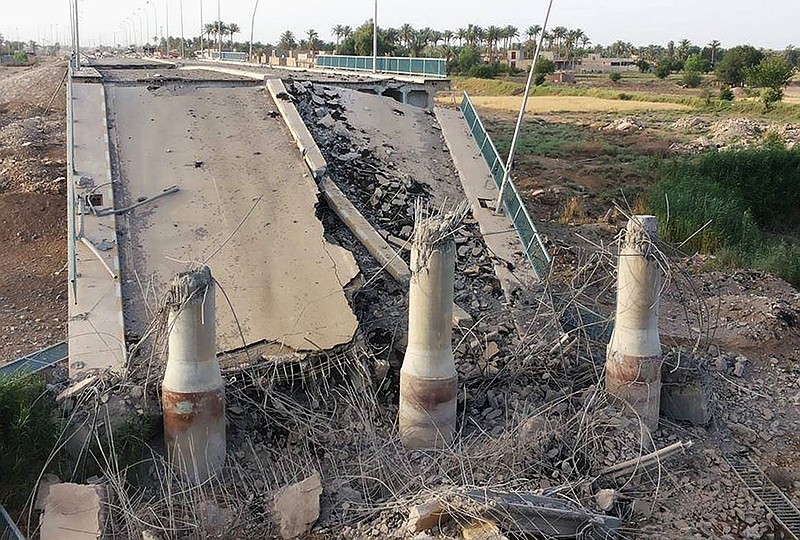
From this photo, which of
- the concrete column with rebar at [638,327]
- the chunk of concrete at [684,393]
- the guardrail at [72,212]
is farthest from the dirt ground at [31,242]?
the chunk of concrete at [684,393]

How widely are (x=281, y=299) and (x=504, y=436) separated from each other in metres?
2.97

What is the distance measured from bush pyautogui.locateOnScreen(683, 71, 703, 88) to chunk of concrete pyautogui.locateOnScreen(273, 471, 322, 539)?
60.4 m

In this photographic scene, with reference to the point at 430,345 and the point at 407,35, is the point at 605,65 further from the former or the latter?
the point at 430,345

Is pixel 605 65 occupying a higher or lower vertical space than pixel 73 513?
higher

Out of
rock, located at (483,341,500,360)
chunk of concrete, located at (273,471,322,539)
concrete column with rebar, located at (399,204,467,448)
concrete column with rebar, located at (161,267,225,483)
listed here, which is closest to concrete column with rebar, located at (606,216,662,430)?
rock, located at (483,341,500,360)

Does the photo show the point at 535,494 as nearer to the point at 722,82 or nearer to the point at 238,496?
the point at 238,496

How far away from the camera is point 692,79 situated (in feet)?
203

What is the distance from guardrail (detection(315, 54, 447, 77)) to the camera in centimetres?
1962

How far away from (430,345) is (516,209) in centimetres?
457

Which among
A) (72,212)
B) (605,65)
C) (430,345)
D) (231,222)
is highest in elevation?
(605,65)

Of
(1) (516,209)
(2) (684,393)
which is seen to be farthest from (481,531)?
(1) (516,209)

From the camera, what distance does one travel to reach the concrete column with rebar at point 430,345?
778cm

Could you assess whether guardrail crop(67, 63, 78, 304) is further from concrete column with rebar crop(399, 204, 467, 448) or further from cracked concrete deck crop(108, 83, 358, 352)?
concrete column with rebar crop(399, 204, 467, 448)

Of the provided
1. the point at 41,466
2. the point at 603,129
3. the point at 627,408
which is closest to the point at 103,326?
the point at 41,466
